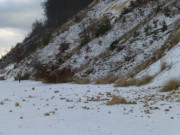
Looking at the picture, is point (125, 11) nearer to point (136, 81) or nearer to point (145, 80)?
point (136, 81)

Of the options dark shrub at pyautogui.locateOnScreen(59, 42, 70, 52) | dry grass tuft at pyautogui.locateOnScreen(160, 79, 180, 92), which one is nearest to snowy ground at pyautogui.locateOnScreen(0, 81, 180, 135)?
dry grass tuft at pyautogui.locateOnScreen(160, 79, 180, 92)

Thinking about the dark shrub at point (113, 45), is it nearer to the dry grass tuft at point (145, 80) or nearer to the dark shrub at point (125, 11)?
the dark shrub at point (125, 11)

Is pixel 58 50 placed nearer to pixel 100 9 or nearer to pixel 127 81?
pixel 100 9

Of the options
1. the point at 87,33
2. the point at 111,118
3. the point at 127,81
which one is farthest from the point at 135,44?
the point at 111,118

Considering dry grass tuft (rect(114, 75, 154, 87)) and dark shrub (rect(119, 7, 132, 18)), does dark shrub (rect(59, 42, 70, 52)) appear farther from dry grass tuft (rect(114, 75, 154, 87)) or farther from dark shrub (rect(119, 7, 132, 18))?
dry grass tuft (rect(114, 75, 154, 87))

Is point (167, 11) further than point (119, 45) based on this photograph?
No

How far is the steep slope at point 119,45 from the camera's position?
12352 mm

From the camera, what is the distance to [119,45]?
16375 millimetres

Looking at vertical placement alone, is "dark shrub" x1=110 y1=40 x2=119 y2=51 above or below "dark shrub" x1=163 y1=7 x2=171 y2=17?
below

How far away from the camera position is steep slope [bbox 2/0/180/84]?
12.4m

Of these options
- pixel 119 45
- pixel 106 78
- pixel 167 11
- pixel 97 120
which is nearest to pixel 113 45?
pixel 119 45

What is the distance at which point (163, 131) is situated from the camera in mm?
4039

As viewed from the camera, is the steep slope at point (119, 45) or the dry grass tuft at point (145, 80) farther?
the steep slope at point (119, 45)

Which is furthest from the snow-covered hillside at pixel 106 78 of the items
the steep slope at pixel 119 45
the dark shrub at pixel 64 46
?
the dark shrub at pixel 64 46
